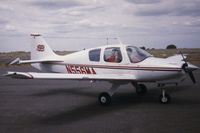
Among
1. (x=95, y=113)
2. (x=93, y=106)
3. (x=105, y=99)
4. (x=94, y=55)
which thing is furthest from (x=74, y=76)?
(x=94, y=55)

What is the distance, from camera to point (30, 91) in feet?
47.7

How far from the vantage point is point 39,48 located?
48.7ft

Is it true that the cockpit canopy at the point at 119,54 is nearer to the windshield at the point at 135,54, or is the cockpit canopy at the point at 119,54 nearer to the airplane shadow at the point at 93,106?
the windshield at the point at 135,54

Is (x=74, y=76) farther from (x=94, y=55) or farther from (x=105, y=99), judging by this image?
(x=94, y=55)

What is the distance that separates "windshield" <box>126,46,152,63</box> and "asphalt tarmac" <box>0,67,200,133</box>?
1.49 m

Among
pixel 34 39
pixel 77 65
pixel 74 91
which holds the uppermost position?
pixel 34 39

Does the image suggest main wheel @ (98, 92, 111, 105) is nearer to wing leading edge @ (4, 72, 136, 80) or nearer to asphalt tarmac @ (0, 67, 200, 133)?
asphalt tarmac @ (0, 67, 200, 133)

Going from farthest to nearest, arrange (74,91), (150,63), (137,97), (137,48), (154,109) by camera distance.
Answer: (74,91)
(137,97)
(137,48)
(150,63)
(154,109)

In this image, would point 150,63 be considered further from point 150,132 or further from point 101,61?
point 150,132

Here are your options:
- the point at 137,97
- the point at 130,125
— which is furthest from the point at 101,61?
the point at 130,125

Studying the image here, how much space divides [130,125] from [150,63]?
130 inches

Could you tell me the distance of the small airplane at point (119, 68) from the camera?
10047mm

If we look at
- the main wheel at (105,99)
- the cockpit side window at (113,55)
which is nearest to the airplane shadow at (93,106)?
the main wheel at (105,99)

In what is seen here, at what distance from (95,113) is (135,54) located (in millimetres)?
2764
